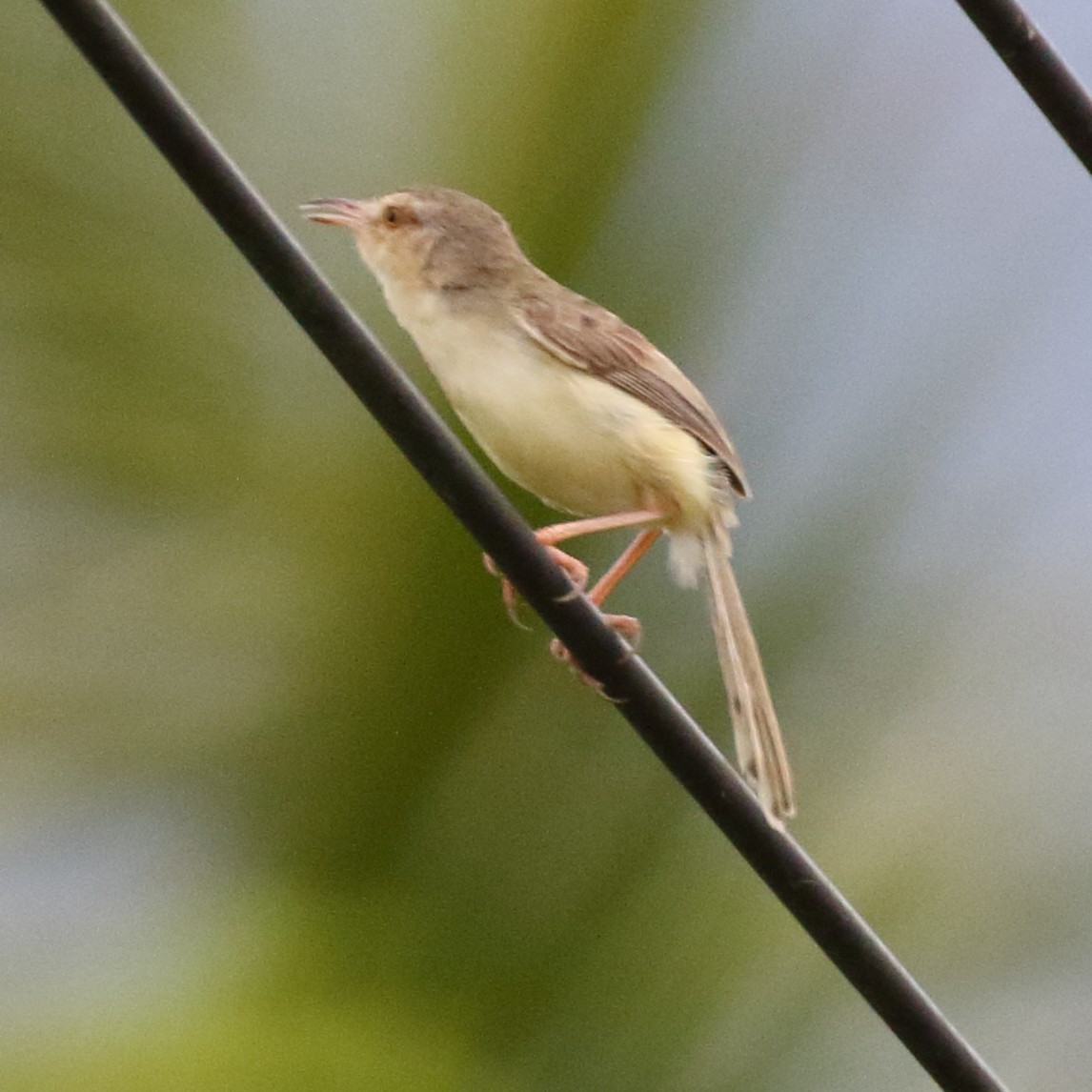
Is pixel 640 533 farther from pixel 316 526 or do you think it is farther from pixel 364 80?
pixel 364 80

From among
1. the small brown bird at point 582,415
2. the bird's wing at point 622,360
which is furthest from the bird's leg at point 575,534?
the bird's wing at point 622,360

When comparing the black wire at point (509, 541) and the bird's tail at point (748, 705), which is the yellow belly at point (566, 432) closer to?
the bird's tail at point (748, 705)

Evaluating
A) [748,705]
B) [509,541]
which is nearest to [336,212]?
[748,705]

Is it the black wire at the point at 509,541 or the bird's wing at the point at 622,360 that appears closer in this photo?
the black wire at the point at 509,541

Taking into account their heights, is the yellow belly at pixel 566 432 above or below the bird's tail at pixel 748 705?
above

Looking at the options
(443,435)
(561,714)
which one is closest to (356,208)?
(561,714)

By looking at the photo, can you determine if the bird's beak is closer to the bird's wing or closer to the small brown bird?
the small brown bird

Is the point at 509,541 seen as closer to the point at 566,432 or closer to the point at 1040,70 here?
the point at 1040,70
